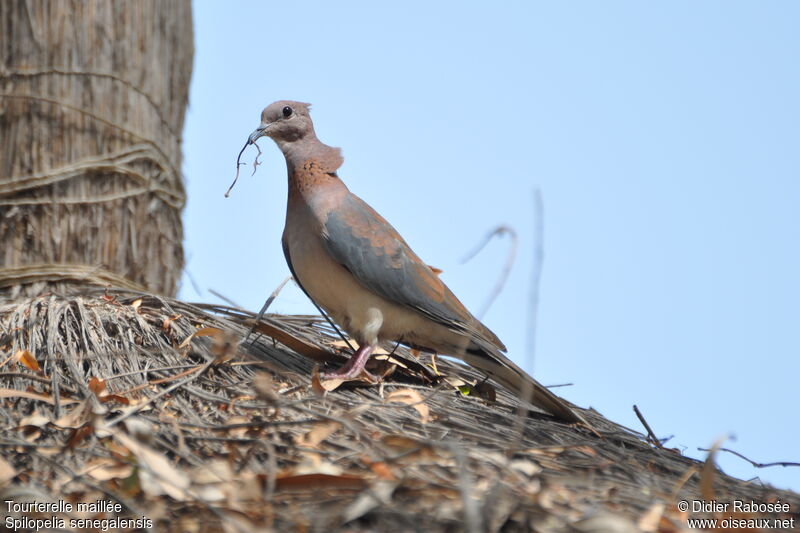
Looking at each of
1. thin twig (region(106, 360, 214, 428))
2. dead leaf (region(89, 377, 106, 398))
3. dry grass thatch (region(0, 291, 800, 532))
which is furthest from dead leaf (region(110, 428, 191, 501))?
dead leaf (region(89, 377, 106, 398))

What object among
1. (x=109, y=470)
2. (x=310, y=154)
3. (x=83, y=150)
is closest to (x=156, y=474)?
(x=109, y=470)

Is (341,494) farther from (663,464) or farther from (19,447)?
(663,464)

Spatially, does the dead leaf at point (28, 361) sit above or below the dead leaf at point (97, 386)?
above

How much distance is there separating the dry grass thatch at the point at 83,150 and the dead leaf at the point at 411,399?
77.6 inches

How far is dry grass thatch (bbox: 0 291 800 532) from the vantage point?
8.31 ft

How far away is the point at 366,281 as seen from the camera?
179 inches

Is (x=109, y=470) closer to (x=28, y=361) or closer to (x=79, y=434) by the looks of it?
(x=79, y=434)

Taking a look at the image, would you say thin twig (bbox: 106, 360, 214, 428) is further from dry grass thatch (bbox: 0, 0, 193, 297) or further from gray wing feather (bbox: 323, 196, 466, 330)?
dry grass thatch (bbox: 0, 0, 193, 297)

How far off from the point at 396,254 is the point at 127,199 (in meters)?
1.71

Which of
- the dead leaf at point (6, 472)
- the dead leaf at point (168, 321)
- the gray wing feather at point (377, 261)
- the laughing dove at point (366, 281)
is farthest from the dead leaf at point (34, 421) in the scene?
the gray wing feather at point (377, 261)

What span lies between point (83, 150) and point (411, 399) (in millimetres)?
2604

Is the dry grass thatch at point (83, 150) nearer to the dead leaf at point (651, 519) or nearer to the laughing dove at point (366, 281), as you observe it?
the laughing dove at point (366, 281)

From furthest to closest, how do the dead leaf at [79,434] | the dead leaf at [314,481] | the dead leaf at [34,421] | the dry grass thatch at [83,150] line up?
1. the dry grass thatch at [83,150]
2. the dead leaf at [34,421]
3. the dead leaf at [79,434]
4. the dead leaf at [314,481]

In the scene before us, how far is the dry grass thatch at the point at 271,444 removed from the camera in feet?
8.31
